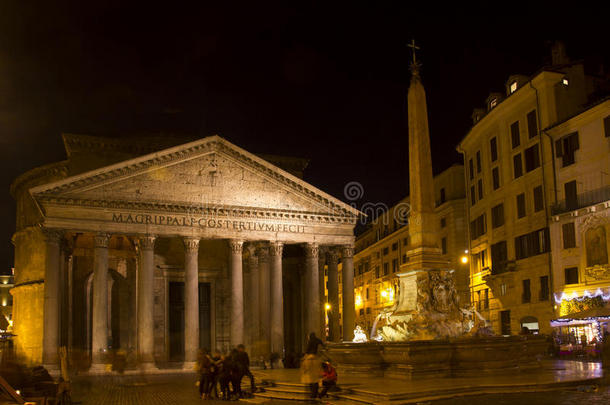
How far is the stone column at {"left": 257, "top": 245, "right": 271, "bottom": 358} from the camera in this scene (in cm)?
3241

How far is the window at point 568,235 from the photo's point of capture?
93.0 ft

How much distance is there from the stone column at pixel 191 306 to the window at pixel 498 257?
1591cm

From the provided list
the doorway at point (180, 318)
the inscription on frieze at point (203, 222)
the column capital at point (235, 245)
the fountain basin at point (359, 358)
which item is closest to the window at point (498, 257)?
the inscription on frieze at point (203, 222)

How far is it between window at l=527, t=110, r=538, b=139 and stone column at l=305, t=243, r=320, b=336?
1219 cm

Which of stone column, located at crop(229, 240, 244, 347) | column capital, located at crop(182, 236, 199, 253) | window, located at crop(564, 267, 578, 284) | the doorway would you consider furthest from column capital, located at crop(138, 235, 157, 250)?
window, located at crop(564, 267, 578, 284)

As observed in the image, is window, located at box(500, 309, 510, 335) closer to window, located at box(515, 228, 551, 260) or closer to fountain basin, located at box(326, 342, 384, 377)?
window, located at box(515, 228, 551, 260)

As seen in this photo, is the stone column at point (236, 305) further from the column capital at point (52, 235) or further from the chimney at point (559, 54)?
the chimney at point (559, 54)

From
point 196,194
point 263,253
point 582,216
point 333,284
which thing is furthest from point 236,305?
point 582,216

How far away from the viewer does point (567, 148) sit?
2950 centimetres

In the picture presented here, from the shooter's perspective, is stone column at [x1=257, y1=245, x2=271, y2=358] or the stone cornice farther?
stone column at [x1=257, y1=245, x2=271, y2=358]

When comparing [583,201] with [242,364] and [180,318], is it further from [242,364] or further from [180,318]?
[180,318]

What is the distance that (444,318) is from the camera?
1488 cm

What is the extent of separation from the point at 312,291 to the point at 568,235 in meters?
12.6

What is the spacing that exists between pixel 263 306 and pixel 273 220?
4.48m
